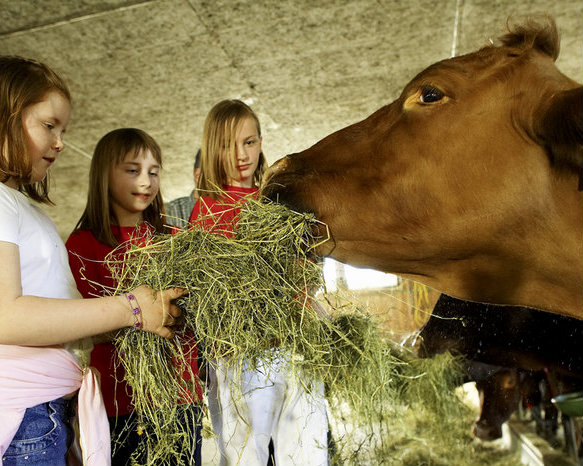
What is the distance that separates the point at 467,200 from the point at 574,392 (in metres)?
1.86

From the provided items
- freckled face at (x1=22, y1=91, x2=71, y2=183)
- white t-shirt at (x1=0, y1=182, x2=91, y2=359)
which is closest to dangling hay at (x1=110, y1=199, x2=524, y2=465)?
white t-shirt at (x1=0, y1=182, x2=91, y2=359)

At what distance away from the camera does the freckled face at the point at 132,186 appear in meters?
2.11

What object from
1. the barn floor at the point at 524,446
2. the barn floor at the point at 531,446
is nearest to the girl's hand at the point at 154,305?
the barn floor at the point at 524,446

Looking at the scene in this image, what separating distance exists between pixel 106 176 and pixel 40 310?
93cm

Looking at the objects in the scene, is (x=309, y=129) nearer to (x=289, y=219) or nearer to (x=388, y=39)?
(x=388, y=39)

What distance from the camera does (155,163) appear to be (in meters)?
2.20

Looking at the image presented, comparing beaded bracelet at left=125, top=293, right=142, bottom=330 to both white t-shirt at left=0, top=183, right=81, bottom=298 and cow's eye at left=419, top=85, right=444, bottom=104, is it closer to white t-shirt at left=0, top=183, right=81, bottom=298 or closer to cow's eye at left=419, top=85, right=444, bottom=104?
white t-shirt at left=0, top=183, right=81, bottom=298

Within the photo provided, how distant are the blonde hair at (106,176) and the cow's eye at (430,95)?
107 centimetres

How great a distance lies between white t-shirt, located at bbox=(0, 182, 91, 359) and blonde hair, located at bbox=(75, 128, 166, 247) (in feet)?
1.51

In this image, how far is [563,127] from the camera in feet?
4.21

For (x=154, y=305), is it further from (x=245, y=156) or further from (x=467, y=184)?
(x=245, y=156)

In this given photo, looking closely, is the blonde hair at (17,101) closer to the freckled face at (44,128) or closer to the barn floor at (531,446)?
the freckled face at (44,128)

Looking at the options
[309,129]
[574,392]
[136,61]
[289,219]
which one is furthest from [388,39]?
[289,219]

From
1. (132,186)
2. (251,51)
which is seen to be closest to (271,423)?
(132,186)
